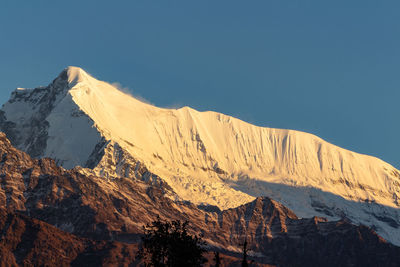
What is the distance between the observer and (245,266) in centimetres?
13712

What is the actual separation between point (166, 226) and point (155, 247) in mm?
3574

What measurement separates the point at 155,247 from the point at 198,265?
6.78 m

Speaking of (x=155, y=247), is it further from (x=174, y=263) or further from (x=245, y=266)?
(x=245, y=266)

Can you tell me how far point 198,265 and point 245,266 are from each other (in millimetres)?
6800

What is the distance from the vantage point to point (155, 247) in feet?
449

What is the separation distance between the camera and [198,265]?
137375 millimetres

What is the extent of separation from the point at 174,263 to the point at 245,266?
10585 millimetres

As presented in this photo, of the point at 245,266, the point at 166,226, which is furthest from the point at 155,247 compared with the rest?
the point at 245,266

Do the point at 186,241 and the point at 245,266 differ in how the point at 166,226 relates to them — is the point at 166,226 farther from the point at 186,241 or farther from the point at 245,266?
the point at 245,266

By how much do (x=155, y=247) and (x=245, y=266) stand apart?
1329 centimetres

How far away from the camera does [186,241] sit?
13738cm

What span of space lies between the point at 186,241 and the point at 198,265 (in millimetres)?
3886

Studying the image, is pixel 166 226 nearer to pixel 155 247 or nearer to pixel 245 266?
pixel 155 247

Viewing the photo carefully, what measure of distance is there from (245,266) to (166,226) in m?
12.9
